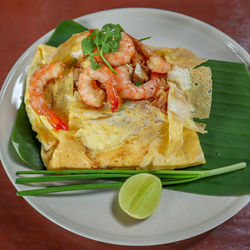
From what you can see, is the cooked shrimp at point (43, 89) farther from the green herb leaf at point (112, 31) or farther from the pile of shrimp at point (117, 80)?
the green herb leaf at point (112, 31)

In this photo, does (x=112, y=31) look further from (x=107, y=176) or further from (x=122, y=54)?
(x=107, y=176)

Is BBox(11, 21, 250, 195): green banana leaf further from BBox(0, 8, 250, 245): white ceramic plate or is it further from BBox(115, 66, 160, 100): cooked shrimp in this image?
BBox(115, 66, 160, 100): cooked shrimp

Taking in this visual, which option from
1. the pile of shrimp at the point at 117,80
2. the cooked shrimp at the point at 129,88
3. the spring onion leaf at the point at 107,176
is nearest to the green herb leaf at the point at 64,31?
the pile of shrimp at the point at 117,80

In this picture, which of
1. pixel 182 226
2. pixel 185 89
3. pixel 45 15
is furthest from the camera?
pixel 45 15

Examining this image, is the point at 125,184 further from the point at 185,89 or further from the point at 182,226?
the point at 185,89

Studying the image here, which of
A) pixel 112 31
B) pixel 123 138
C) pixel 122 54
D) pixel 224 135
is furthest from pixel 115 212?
pixel 112 31

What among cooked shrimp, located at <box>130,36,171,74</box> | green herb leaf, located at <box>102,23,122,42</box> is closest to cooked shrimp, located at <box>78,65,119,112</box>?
green herb leaf, located at <box>102,23,122,42</box>

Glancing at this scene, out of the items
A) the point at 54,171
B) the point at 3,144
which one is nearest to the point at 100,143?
the point at 54,171
